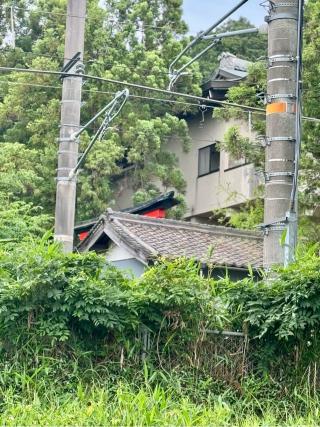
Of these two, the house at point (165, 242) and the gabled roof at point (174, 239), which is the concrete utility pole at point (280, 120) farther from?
the gabled roof at point (174, 239)

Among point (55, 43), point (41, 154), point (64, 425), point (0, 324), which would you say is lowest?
point (64, 425)

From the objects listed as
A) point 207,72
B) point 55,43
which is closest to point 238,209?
point 55,43

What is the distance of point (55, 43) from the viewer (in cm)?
2472

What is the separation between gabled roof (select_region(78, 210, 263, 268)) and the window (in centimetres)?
905

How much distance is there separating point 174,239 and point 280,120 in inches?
312

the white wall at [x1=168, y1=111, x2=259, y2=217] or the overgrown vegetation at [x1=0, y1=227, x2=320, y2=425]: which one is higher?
the white wall at [x1=168, y1=111, x2=259, y2=217]

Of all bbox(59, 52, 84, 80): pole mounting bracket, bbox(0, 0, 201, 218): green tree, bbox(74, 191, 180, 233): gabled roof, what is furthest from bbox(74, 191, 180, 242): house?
bbox(59, 52, 84, 80): pole mounting bracket

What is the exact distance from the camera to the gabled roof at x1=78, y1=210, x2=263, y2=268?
16.3m

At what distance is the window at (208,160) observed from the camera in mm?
27219

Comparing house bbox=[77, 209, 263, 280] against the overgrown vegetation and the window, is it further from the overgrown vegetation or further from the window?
the window

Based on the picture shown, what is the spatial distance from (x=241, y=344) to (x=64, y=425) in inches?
103

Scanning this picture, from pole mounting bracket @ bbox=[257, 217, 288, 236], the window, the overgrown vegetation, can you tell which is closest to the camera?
the overgrown vegetation

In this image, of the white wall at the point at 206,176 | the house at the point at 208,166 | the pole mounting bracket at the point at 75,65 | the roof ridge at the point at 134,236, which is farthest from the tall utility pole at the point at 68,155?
the white wall at the point at 206,176

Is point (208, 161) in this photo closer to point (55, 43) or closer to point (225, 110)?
point (55, 43)
